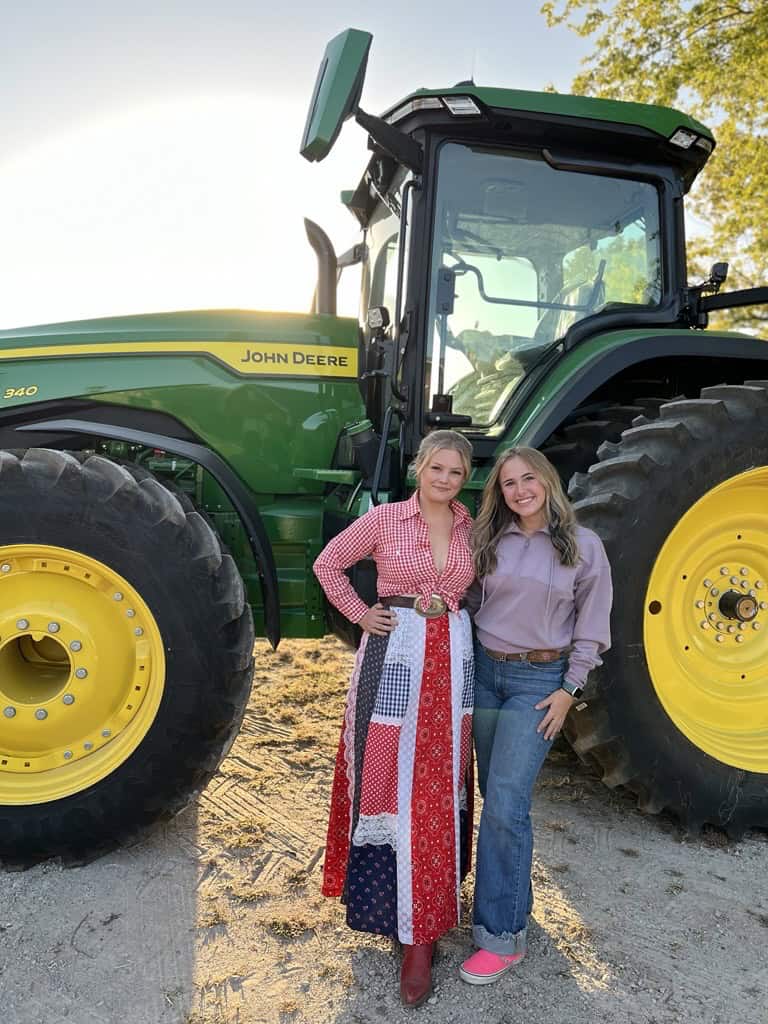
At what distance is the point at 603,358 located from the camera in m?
2.95

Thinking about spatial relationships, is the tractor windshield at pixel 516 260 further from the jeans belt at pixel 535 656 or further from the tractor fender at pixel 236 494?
the jeans belt at pixel 535 656

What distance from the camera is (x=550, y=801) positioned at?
3.14 m

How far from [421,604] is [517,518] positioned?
1.32 feet

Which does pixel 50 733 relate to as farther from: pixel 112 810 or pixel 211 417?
pixel 211 417

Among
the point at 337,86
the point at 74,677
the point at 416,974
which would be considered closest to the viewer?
the point at 416,974

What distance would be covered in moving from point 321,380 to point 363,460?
0.63 meters

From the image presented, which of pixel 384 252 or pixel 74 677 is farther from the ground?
pixel 384 252

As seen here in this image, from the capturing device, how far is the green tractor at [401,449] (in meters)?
2.67

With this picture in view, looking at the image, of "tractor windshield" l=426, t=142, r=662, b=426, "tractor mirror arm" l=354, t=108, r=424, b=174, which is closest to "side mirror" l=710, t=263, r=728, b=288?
"tractor windshield" l=426, t=142, r=662, b=426

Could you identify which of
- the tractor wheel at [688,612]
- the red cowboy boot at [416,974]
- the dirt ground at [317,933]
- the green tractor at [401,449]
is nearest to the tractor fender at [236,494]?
the green tractor at [401,449]

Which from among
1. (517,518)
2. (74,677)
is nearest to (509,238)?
(517,518)

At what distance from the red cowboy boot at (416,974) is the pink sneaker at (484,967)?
0.33 ft

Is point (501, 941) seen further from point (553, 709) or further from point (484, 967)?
point (553, 709)

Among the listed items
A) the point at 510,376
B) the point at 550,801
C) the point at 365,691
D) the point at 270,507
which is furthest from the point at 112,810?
the point at 510,376
